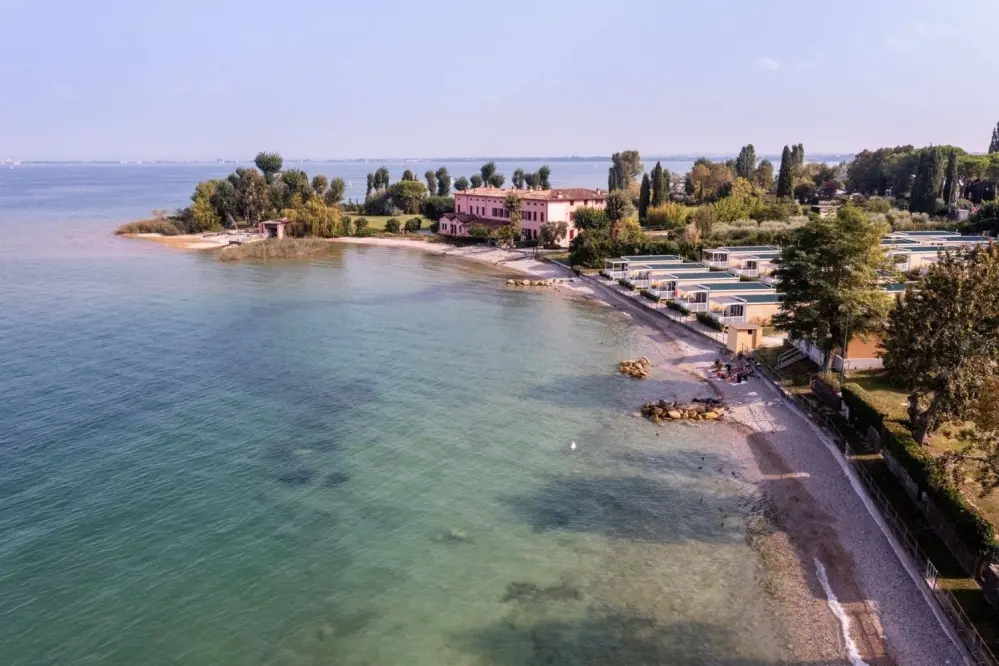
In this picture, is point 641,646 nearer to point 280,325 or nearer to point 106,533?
point 106,533

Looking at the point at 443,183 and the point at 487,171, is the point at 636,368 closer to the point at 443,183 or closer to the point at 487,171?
the point at 443,183

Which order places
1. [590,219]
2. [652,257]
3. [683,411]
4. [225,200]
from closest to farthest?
[683,411] → [652,257] → [590,219] → [225,200]

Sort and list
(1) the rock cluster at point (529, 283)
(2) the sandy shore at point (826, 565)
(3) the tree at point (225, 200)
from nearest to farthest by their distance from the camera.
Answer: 1. (2) the sandy shore at point (826, 565)
2. (1) the rock cluster at point (529, 283)
3. (3) the tree at point (225, 200)

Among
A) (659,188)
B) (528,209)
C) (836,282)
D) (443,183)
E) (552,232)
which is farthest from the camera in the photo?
(443,183)

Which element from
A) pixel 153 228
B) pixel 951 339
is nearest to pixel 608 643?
pixel 951 339

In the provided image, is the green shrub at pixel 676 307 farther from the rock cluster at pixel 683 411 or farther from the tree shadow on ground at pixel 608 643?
the tree shadow on ground at pixel 608 643

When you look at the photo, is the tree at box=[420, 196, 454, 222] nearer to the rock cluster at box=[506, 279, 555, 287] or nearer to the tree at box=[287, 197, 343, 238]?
the tree at box=[287, 197, 343, 238]

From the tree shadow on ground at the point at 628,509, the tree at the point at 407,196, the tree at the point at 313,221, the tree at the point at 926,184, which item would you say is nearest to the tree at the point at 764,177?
the tree at the point at 926,184
